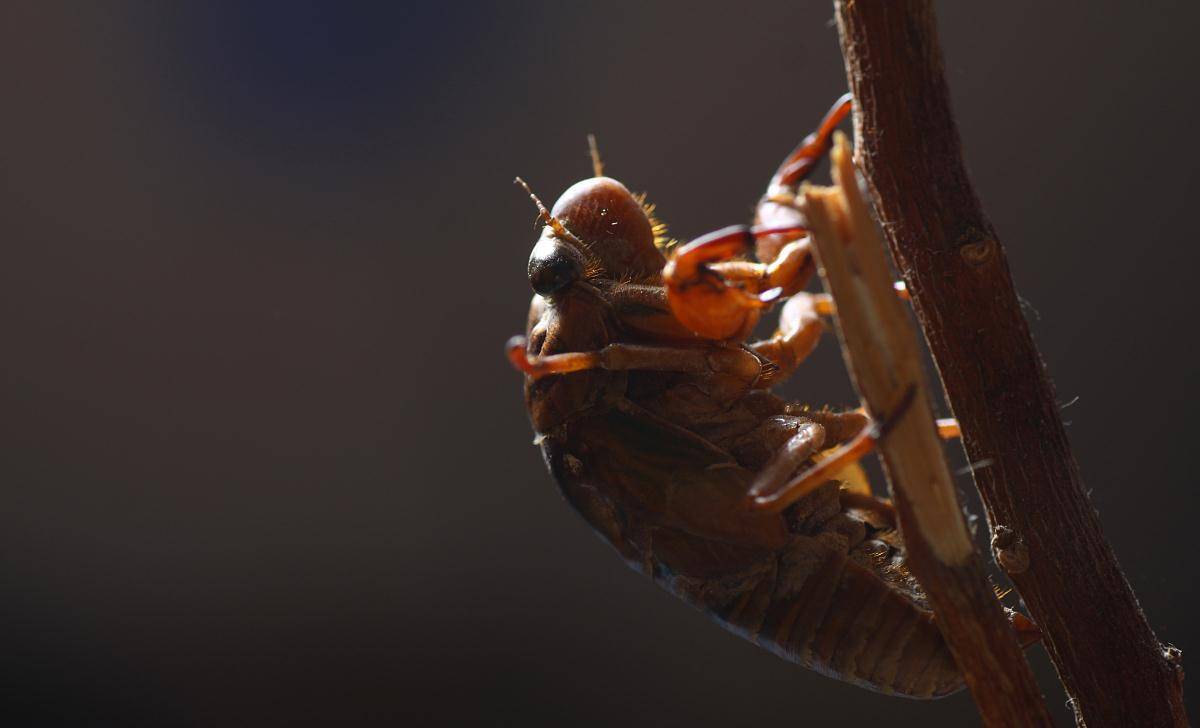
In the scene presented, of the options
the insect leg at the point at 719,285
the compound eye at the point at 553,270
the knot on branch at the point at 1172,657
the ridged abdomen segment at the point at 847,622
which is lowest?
the knot on branch at the point at 1172,657

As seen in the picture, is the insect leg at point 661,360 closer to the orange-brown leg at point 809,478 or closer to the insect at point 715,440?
the insect at point 715,440

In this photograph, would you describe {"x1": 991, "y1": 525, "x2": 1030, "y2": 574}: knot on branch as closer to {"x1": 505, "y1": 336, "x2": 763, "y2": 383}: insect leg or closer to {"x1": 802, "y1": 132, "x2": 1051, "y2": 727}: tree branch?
{"x1": 802, "y1": 132, "x2": 1051, "y2": 727}: tree branch

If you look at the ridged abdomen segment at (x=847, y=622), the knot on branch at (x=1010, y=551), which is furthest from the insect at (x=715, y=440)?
the knot on branch at (x=1010, y=551)

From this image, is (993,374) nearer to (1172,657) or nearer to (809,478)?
(809,478)

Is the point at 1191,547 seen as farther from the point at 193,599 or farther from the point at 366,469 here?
the point at 193,599

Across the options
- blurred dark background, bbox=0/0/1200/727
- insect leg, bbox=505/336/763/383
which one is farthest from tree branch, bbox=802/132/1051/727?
blurred dark background, bbox=0/0/1200/727
